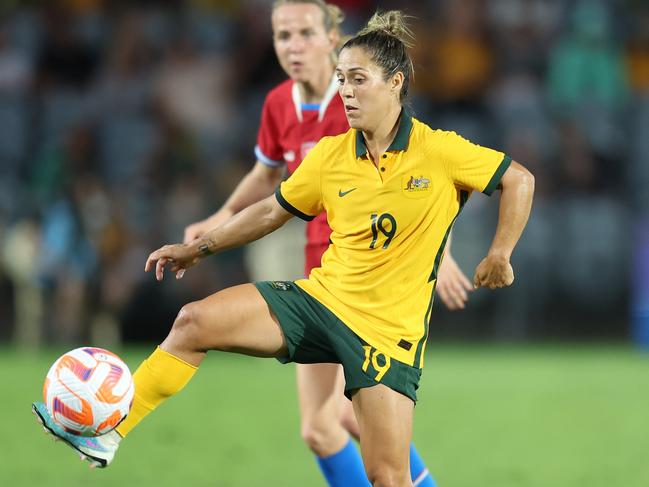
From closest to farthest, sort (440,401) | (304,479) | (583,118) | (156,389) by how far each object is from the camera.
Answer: (156,389), (304,479), (440,401), (583,118)

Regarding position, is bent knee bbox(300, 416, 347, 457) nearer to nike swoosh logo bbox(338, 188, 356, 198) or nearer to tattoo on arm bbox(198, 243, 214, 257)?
tattoo on arm bbox(198, 243, 214, 257)

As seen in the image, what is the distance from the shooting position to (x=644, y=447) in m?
7.72

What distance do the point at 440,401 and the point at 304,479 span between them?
3.15 metres

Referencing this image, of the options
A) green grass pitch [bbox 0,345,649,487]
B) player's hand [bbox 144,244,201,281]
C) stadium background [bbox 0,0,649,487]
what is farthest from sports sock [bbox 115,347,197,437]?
stadium background [bbox 0,0,649,487]

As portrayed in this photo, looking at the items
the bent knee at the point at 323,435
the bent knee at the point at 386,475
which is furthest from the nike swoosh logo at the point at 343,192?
the bent knee at the point at 323,435

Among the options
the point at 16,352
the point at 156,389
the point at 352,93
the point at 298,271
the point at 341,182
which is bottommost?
the point at 16,352

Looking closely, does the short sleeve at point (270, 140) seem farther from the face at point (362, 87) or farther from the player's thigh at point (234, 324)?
Result: the player's thigh at point (234, 324)

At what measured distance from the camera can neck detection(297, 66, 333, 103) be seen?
18.4 feet

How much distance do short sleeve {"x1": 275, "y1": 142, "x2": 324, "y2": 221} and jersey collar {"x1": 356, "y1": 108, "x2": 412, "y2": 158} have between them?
16 centimetres

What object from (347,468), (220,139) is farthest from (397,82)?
(220,139)

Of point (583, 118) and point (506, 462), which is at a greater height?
point (583, 118)

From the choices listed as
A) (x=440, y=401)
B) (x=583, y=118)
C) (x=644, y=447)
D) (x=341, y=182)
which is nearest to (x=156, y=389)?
(x=341, y=182)

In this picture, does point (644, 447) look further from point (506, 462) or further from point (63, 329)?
point (63, 329)

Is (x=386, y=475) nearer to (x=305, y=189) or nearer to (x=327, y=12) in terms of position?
(x=305, y=189)
